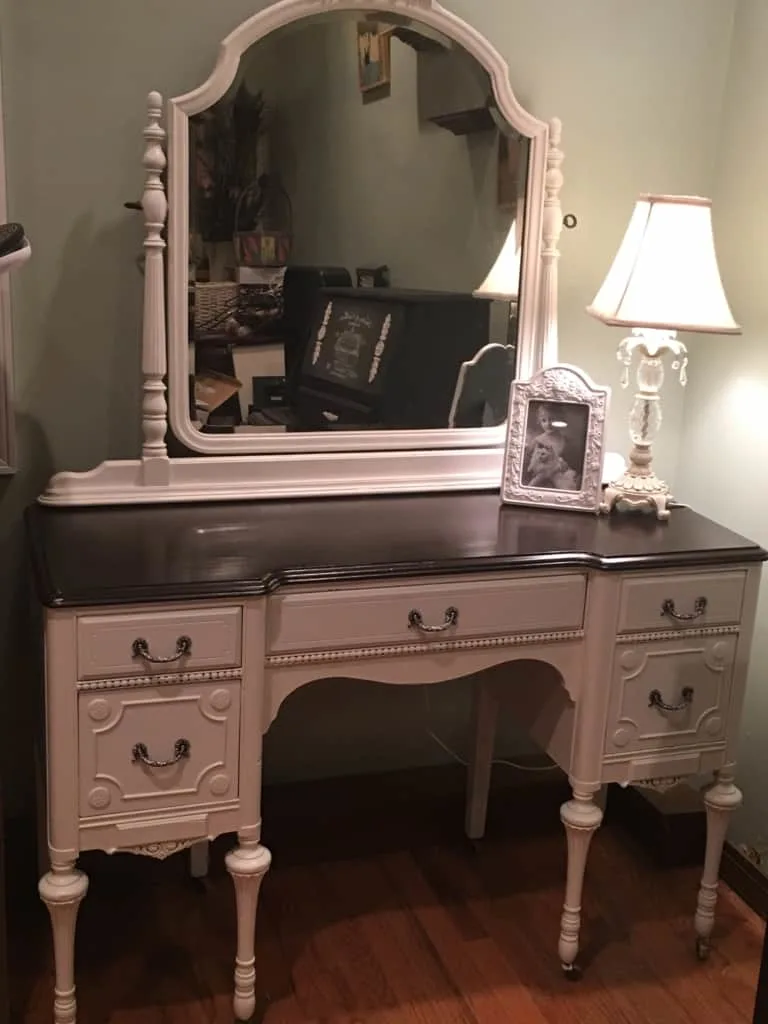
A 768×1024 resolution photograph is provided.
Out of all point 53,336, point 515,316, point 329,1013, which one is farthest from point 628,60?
point 329,1013

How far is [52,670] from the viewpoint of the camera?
5.27ft

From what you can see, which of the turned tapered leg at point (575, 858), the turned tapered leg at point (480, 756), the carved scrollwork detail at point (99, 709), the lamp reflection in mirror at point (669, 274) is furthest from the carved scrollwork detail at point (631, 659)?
the carved scrollwork detail at point (99, 709)

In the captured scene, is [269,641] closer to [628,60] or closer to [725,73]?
[628,60]

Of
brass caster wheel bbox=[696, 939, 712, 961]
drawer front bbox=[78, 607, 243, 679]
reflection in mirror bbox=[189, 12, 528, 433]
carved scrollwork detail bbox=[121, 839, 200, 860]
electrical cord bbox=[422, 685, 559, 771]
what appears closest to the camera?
drawer front bbox=[78, 607, 243, 679]

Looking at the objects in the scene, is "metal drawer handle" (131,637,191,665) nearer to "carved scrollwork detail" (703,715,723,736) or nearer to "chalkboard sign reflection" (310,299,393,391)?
"chalkboard sign reflection" (310,299,393,391)

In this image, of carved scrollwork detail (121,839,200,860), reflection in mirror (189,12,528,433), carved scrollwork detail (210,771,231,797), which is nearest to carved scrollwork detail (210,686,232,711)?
carved scrollwork detail (210,771,231,797)

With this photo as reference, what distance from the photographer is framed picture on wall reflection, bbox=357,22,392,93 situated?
206cm

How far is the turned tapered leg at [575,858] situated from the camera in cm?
200

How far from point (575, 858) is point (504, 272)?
1100mm

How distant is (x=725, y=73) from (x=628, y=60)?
0.23m

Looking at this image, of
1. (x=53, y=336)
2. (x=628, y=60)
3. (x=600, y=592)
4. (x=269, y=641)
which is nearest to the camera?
(x=269, y=641)

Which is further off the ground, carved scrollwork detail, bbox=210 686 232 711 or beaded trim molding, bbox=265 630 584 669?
beaded trim molding, bbox=265 630 584 669

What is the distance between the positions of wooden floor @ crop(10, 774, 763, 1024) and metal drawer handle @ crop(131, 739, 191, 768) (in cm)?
53

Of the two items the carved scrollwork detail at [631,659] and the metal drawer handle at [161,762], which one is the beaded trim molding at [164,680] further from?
the carved scrollwork detail at [631,659]
